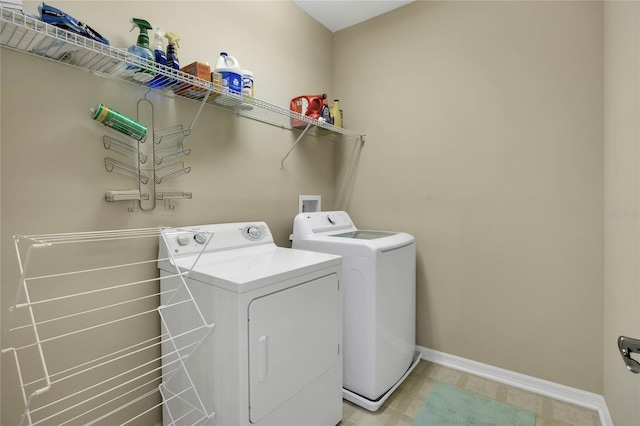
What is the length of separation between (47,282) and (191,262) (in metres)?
0.52

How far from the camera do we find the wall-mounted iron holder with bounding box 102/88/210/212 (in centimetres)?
140

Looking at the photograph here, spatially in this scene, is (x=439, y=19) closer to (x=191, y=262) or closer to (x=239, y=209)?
(x=239, y=209)

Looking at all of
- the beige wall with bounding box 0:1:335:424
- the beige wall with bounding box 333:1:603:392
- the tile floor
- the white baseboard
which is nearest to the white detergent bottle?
the beige wall with bounding box 0:1:335:424

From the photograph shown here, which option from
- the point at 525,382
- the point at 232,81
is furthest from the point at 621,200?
the point at 232,81

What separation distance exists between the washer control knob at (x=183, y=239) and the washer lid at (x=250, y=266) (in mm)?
73

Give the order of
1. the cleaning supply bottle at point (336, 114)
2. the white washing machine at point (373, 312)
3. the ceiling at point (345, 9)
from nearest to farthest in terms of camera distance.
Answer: the white washing machine at point (373, 312)
the ceiling at point (345, 9)
the cleaning supply bottle at point (336, 114)

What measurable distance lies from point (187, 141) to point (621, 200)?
7.05 feet

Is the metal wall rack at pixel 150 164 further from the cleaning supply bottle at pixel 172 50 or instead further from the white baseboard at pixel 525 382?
the white baseboard at pixel 525 382

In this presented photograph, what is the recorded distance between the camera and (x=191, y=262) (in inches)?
56.7

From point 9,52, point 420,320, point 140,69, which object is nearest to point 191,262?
point 140,69

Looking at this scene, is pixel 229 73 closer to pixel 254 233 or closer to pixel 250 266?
pixel 254 233

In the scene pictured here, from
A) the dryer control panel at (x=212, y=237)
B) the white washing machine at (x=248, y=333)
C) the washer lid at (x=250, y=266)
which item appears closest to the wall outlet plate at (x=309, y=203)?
the dryer control panel at (x=212, y=237)

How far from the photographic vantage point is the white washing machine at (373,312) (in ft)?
5.81

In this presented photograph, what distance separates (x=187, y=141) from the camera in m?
1.68
